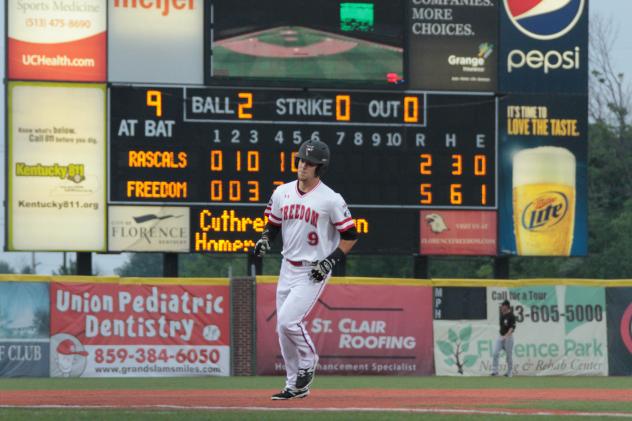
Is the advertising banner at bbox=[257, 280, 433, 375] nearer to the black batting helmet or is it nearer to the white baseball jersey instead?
the white baseball jersey

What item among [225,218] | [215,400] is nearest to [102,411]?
[215,400]

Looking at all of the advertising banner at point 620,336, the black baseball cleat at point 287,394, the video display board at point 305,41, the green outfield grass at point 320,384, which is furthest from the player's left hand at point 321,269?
the advertising banner at point 620,336

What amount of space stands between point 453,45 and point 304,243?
15.3 meters

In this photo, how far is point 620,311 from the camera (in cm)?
2614

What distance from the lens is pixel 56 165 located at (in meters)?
24.1

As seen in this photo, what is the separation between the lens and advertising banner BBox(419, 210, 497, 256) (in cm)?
2470

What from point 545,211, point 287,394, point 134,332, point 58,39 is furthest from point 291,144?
point 287,394

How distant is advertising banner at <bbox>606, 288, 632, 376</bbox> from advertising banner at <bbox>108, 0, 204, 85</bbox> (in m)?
8.77

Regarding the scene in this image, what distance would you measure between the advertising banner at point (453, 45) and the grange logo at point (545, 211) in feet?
7.25

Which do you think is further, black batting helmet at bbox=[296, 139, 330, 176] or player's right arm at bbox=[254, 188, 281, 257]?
player's right arm at bbox=[254, 188, 281, 257]

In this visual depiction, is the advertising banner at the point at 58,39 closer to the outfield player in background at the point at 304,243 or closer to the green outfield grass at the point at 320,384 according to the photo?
the green outfield grass at the point at 320,384

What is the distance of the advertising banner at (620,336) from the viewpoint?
85.3 ft

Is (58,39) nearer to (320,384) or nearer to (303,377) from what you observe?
(320,384)

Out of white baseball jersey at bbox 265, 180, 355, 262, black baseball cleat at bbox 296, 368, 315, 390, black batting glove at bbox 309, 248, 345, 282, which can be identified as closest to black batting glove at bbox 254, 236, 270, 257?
white baseball jersey at bbox 265, 180, 355, 262
